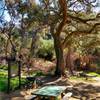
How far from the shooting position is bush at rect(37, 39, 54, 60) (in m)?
33.1

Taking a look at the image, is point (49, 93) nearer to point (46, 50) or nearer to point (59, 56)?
point (59, 56)

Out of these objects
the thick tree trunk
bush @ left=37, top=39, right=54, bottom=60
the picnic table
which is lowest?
the picnic table

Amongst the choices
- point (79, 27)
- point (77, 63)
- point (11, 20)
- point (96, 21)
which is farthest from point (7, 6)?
point (77, 63)

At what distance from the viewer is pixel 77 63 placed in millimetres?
29750

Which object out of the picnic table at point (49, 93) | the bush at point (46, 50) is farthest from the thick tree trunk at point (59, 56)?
the bush at point (46, 50)

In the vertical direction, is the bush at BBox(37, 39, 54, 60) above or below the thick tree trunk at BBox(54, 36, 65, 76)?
above

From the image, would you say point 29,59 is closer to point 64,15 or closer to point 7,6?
point 7,6

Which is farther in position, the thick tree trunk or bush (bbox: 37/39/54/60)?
bush (bbox: 37/39/54/60)

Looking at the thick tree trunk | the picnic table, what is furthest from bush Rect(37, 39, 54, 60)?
the picnic table

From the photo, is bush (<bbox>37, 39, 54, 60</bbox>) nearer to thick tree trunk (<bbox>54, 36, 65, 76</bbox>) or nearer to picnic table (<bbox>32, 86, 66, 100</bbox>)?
thick tree trunk (<bbox>54, 36, 65, 76</bbox>)

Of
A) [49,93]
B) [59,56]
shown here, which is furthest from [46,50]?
[49,93]

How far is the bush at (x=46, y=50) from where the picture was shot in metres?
33.1

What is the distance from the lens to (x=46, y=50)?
3366 centimetres

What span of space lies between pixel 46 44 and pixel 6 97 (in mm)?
23060
